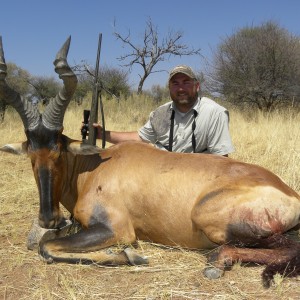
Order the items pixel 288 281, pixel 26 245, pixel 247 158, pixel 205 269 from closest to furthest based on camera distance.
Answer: pixel 288 281, pixel 205 269, pixel 26 245, pixel 247 158

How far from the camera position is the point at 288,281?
11.3 ft

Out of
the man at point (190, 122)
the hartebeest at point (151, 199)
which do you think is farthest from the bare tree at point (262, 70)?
the hartebeest at point (151, 199)

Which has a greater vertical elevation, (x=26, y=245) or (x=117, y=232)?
(x=117, y=232)

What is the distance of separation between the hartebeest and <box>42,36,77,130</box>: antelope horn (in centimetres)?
1

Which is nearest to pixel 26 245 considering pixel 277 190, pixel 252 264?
pixel 252 264

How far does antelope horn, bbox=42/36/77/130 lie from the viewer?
4285 mm

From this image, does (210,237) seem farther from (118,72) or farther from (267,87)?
(118,72)

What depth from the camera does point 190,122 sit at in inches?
234

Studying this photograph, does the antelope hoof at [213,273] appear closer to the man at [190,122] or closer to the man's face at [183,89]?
the man at [190,122]

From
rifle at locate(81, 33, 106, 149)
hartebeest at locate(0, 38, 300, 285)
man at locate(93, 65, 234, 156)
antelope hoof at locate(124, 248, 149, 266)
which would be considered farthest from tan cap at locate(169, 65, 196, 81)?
antelope hoof at locate(124, 248, 149, 266)

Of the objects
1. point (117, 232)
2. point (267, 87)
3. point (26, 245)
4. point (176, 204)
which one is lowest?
point (26, 245)

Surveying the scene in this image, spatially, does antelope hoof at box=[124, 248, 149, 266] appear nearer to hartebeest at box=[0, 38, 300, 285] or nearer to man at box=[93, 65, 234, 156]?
hartebeest at box=[0, 38, 300, 285]

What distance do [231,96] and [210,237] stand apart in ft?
53.3

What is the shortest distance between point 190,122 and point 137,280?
2.82 metres
